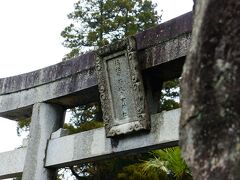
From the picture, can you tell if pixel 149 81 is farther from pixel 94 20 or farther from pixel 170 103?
pixel 94 20

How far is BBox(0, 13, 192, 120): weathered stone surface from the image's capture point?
4.95m

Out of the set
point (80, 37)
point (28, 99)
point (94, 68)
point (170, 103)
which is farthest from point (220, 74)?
point (80, 37)

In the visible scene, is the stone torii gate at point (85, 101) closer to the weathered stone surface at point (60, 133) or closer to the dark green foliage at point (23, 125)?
the weathered stone surface at point (60, 133)

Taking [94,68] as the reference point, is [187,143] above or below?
below

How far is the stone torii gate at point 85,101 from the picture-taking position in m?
4.91

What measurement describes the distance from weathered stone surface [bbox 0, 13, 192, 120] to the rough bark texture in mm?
3088

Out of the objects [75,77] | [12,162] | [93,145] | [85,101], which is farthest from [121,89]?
[12,162]

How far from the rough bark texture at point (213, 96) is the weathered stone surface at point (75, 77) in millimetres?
3088

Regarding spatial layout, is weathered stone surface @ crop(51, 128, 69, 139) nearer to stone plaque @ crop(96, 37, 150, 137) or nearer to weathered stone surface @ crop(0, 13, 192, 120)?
weathered stone surface @ crop(0, 13, 192, 120)

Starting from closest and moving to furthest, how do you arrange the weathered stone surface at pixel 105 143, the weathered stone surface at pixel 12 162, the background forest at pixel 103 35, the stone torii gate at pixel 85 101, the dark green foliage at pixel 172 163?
1. the weathered stone surface at pixel 105 143
2. the stone torii gate at pixel 85 101
3. the weathered stone surface at pixel 12 162
4. the dark green foliage at pixel 172 163
5. the background forest at pixel 103 35

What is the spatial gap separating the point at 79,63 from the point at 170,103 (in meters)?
6.04

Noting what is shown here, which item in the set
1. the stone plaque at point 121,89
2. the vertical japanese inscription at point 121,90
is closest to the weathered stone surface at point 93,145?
the stone plaque at point 121,89

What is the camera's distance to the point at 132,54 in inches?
198

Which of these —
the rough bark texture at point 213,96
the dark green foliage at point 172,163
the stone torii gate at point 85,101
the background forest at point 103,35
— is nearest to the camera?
the rough bark texture at point 213,96
